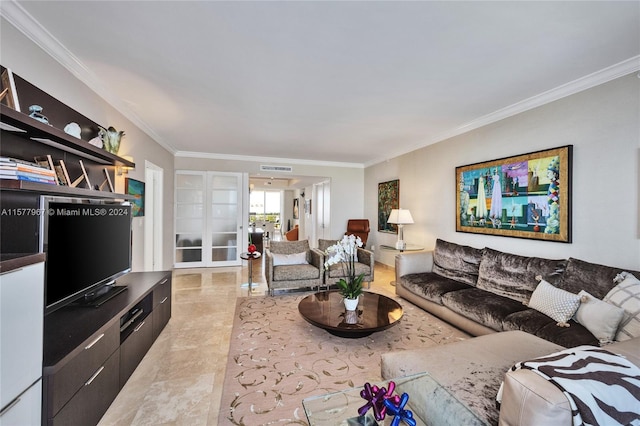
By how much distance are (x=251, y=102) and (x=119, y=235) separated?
6.43 ft

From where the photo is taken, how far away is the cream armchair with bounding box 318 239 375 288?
14.0 ft

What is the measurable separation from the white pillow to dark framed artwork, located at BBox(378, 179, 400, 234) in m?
2.26

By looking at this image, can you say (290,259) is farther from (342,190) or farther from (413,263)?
(342,190)

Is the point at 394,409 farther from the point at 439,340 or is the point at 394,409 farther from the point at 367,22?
the point at 367,22

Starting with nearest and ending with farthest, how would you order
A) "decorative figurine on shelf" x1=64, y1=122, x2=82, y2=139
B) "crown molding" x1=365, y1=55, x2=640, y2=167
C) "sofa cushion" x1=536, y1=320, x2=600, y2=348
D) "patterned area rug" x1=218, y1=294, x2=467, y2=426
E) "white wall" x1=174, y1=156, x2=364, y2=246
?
"patterned area rug" x1=218, y1=294, x2=467, y2=426
"sofa cushion" x1=536, y1=320, x2=600, y2=348
"decorative figurine on shelf" x1=64, y1=122, x2=82, y2=139
"crown molding" x1=365, y1=55, x2=640, y2=167
"white wall" x1=174, y1=156, x2=364, y2=246

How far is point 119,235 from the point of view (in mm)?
2480

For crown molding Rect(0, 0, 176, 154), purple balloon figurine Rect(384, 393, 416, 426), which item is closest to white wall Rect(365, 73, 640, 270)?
purple balloon figurine Rect(384, 393, 416, 426)

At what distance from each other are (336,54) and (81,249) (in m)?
2.43

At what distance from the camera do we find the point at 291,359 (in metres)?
2.40

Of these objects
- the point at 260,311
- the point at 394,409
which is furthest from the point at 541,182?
the point at 260,311

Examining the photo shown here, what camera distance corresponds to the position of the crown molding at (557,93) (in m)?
2.34

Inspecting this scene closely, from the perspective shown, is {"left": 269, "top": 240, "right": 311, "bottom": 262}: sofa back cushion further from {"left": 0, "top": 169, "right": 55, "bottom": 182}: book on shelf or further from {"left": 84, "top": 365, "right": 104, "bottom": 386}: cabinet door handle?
{"left": 0, "top": 169, "right": 55, "bottom": 182}: book on shelf

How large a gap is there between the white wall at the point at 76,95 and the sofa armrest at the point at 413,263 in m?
3.63

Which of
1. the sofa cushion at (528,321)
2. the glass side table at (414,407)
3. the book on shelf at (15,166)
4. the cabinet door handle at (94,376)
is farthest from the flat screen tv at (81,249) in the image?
the sofa cushion at (528,321)
